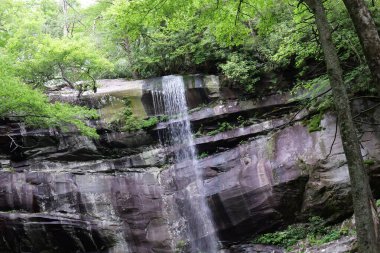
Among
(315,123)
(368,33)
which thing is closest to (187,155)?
(315,123)

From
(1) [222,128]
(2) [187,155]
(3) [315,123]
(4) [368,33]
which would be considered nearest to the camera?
(4) [368,33]

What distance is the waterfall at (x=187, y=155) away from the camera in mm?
13203

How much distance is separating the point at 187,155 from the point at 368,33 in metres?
10.4

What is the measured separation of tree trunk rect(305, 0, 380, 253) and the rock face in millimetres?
6504

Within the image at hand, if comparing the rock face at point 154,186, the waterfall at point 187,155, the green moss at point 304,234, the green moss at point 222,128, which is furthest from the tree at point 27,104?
the green moss at point 304,234

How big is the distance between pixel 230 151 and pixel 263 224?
3.16 m

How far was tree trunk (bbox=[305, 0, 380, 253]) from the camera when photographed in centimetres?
504

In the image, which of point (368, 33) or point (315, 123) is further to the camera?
point (315, 123)

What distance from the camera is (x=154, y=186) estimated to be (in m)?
14.0

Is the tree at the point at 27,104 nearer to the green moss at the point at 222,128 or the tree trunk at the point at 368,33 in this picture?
the green moss at the point at 222,128

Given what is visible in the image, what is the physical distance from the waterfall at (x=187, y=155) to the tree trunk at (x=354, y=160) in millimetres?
8431

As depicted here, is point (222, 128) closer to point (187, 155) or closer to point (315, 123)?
point (187, 155)

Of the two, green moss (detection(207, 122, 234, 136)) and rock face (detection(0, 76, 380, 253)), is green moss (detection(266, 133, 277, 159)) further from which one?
green moss (detection(207, 122, 234, 136))

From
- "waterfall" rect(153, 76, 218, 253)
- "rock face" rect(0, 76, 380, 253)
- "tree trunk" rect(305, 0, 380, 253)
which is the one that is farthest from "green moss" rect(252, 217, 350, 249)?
"tree trunk" rect(305, 0, 380, 253)
